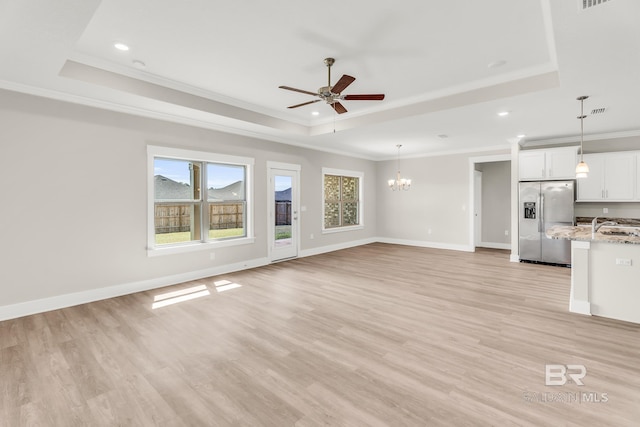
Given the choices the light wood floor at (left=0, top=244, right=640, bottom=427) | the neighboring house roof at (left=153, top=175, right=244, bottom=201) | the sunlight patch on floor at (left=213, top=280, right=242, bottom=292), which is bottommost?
the light wood floor at (left=0, top=244, right=640, bottom=427)

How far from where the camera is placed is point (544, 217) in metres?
6.14

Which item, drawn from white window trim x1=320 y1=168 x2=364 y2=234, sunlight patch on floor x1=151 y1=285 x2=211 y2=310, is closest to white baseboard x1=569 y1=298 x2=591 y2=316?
sunlight patch on floor x1=151 y1=285 x2=211 y2=310

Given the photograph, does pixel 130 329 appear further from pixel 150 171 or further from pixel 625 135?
pixel 625 135

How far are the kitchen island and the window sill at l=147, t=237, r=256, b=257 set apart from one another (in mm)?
4952

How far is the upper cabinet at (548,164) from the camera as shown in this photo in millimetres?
5945

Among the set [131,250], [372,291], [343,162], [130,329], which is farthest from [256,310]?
[343,162]

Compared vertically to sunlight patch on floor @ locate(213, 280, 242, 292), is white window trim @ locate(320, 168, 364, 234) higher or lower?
higher

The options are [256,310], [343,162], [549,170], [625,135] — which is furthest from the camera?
[343,162]

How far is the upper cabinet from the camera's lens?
19.5 feet

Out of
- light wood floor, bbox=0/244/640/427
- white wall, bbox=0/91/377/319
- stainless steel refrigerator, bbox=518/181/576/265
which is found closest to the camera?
light wood floor, bbox=0/244/640/427

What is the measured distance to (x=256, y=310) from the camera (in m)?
3.68

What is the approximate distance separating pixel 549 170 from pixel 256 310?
6.51 meters

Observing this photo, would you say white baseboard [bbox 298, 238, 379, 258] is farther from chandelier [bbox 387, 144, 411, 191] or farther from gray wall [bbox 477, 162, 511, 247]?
gray wall [bbox 477, 162, 511, 247]

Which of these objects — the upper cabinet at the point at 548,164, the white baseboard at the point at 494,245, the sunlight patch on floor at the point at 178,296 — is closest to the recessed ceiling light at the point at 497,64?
the upper cabinet at the point at 548,164
